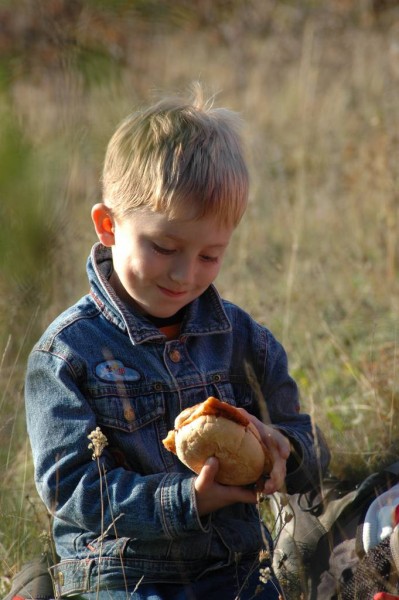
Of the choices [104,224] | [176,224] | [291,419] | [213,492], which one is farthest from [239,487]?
[104,224]

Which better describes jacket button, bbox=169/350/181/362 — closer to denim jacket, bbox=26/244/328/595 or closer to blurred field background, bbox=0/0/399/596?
denim jacket, bbox=26/244/328/595

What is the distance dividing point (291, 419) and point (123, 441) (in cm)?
57

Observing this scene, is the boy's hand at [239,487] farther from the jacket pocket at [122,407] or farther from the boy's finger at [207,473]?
the jacket pocket at [122,407]

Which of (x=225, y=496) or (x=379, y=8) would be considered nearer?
(x=225, y=496)

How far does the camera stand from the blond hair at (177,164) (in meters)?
2.22

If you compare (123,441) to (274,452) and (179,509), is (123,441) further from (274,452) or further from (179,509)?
(274,452)

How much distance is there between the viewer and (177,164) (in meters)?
2.23

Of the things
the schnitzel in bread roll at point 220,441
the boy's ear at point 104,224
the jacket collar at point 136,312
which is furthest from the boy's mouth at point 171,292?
the schnitzel in bread roll at point 220,441

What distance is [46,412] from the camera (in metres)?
2.19

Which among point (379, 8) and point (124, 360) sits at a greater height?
point (379, 8)

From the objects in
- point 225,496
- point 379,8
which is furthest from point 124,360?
point 379,8

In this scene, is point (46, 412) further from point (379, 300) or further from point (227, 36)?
point (227, 36)

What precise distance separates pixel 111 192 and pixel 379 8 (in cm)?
816

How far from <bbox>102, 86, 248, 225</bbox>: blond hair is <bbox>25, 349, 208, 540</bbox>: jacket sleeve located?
0.45 m
